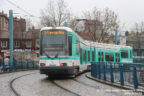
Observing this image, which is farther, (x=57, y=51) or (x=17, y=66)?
(x=17, y=66)

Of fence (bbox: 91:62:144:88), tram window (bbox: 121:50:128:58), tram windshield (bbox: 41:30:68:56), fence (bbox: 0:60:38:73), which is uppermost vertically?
tram windshield (bbox: 41:30:68:56)

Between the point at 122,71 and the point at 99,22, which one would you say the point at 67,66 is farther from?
the point at 99,22

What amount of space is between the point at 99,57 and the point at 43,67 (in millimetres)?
13058

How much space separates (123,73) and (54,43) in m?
5.07

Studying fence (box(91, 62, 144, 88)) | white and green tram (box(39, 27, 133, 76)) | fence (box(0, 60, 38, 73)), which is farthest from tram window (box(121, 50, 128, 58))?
white and green tram (box(39, 27, 133, 76))

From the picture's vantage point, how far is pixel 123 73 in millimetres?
12078

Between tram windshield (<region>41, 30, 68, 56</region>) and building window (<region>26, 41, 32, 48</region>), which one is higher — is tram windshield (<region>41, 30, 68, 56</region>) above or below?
below

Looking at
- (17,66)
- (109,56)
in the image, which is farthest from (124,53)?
(17,66)

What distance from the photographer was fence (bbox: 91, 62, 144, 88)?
10.6m

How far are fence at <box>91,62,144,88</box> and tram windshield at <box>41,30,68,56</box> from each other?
8.76ft

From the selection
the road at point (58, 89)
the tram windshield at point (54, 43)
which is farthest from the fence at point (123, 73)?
the tram windshield at point (54, 43)

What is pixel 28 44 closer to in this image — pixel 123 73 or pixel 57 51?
pixel 57 51

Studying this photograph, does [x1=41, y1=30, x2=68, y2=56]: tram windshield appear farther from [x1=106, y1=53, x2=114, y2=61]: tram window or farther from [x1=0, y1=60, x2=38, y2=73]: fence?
[x1=106, y1=53, x2=114, y2=61]: tram window

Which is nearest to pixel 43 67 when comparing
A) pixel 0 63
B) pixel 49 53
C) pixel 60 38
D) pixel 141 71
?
pixel 49 53
